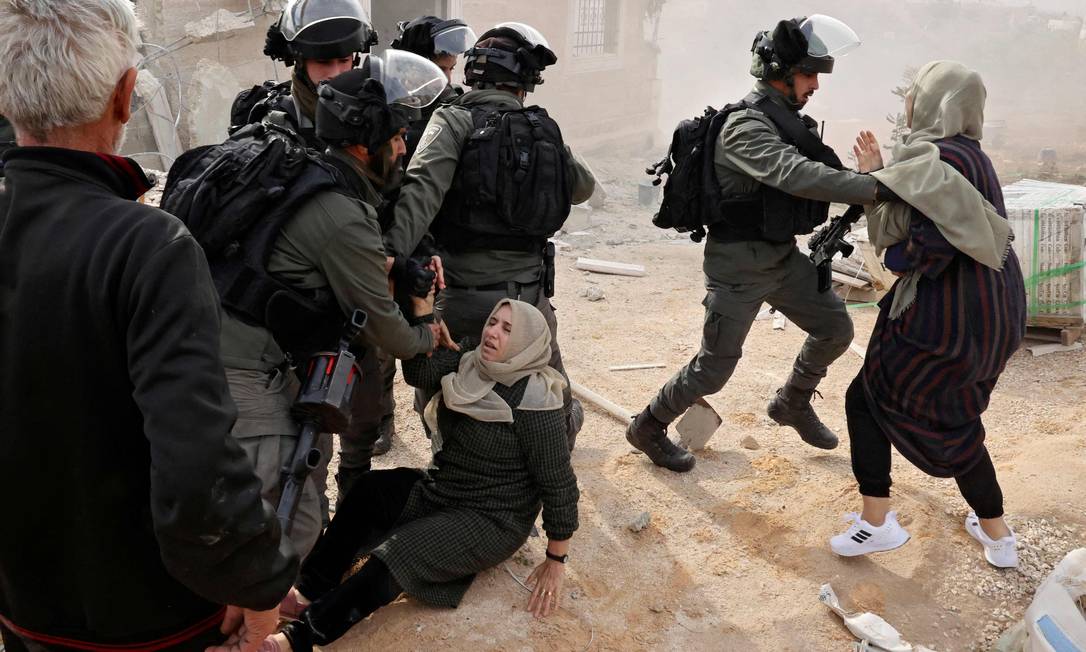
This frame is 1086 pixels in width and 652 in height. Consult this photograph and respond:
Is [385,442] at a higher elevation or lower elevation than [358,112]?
lower

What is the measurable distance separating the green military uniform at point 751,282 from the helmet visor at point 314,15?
176 cm

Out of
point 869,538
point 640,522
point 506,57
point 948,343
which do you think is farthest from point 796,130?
→ point 640,522

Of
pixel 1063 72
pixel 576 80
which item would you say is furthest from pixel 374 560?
pixel 1063 72

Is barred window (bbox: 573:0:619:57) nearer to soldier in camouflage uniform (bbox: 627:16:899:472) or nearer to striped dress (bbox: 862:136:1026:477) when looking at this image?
soldier in camouflage uniform (bbox: 627:16:899:472)

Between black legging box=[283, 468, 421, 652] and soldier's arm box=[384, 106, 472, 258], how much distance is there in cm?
91

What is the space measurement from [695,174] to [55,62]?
122 inches

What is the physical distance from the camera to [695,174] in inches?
160

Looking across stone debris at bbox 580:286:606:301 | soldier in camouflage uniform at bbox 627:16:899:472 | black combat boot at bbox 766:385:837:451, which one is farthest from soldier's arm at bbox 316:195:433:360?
stone debris at bbox 580:286:606:301

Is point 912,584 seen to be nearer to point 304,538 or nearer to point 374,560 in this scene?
point 374,560

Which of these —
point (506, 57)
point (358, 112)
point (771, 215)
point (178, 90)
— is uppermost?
point (506, 57)

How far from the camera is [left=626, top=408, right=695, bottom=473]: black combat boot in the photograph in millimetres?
4402

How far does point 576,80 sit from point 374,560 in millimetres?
14065

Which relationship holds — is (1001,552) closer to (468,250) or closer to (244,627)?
(468,250)

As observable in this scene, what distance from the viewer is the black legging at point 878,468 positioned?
3.44 meters
